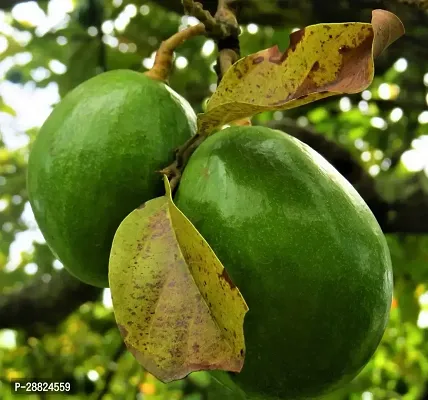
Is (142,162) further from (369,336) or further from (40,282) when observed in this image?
(40,282)

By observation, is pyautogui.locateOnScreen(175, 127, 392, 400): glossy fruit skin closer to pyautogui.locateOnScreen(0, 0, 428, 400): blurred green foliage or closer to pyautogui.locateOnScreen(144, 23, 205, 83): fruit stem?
pyautogui.locateOnScreen(144, 23, 205, 83): fruit stem

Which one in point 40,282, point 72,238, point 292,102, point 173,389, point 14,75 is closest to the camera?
point 292,102

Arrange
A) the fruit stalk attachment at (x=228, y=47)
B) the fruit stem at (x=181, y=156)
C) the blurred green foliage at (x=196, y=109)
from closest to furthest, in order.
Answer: the fruit stem at (x=181, y=156) → the fruit stalk attachment at (x=228, y=47) → the blurred green foliage at (x=196, y=109)

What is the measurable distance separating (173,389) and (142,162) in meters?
1.90

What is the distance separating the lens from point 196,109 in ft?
7.49

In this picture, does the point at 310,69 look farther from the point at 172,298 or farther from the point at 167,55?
the point at 167,55

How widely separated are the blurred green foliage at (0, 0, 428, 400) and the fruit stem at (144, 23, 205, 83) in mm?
907

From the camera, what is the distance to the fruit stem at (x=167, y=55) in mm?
1010

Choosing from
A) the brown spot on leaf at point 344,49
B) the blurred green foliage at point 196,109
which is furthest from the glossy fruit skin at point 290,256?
the blurred green foliage at point 196,109

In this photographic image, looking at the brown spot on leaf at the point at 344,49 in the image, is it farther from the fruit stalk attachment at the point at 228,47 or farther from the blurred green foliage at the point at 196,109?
the blurred green foliage at the point at 196,109

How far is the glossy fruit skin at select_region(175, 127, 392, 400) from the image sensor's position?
714 millimetres

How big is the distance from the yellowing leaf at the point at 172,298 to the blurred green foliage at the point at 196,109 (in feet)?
4.04

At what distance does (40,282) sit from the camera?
6.40ft

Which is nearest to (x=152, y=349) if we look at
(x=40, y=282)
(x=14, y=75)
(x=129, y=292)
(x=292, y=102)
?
(x=129, y=292)
